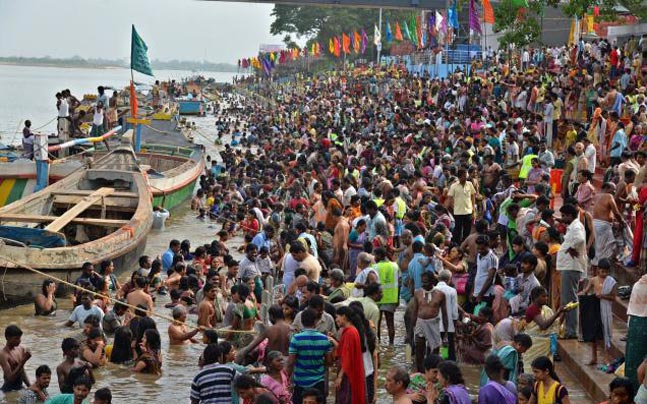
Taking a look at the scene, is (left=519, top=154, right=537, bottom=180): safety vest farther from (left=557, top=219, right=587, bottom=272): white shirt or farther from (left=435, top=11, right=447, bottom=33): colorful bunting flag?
(left=435, top=11, right=447, bottom=33): colorful bunting flag

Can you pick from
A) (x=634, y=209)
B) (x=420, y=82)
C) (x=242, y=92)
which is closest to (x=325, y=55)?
(x=242, y=92)

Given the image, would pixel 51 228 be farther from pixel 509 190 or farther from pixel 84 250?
pixel 509 190

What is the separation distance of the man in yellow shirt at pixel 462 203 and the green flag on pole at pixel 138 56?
14.7 metres

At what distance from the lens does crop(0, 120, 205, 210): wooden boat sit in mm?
26422

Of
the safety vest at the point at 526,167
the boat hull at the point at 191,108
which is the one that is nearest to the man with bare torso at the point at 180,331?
the safety vest at the point at 526,167

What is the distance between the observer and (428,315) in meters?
12.1

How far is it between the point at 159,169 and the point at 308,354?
2676cm

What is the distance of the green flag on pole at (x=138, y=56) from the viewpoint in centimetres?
3064

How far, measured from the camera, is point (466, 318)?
42.2ft

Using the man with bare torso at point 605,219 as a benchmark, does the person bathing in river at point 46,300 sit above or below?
below

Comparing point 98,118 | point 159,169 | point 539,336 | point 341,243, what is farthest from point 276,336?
point 159,169

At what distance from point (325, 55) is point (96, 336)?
10192cm

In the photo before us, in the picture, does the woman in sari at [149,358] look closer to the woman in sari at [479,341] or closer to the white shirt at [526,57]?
the woman in sari at [479,341]

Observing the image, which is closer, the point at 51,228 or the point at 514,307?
the point at 514,307
